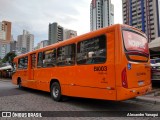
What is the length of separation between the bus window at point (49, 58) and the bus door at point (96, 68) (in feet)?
7.00

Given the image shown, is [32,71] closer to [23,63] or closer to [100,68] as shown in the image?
[23,63]

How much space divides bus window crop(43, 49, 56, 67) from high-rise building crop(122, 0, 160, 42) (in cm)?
10052

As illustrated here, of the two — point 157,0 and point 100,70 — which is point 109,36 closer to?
point 100,70

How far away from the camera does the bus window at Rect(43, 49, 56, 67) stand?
988 cm

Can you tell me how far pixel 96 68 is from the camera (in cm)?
706

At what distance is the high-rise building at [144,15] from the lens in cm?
10538

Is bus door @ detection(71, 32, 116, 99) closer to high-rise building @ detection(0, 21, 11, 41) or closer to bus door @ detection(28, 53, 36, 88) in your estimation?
bus door @ detection(28, 53, 36, 88)

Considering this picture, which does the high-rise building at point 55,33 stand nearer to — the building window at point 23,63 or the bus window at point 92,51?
the building window at point 23,63

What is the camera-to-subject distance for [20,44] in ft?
387

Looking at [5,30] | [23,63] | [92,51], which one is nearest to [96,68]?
[92,51]

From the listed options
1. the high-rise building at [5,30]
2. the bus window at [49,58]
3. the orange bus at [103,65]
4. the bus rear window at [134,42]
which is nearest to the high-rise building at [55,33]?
the high-rise building at [5,30]

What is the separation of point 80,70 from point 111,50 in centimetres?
178

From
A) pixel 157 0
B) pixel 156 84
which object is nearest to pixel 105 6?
pixel 157 0

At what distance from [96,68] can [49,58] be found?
158 inches
